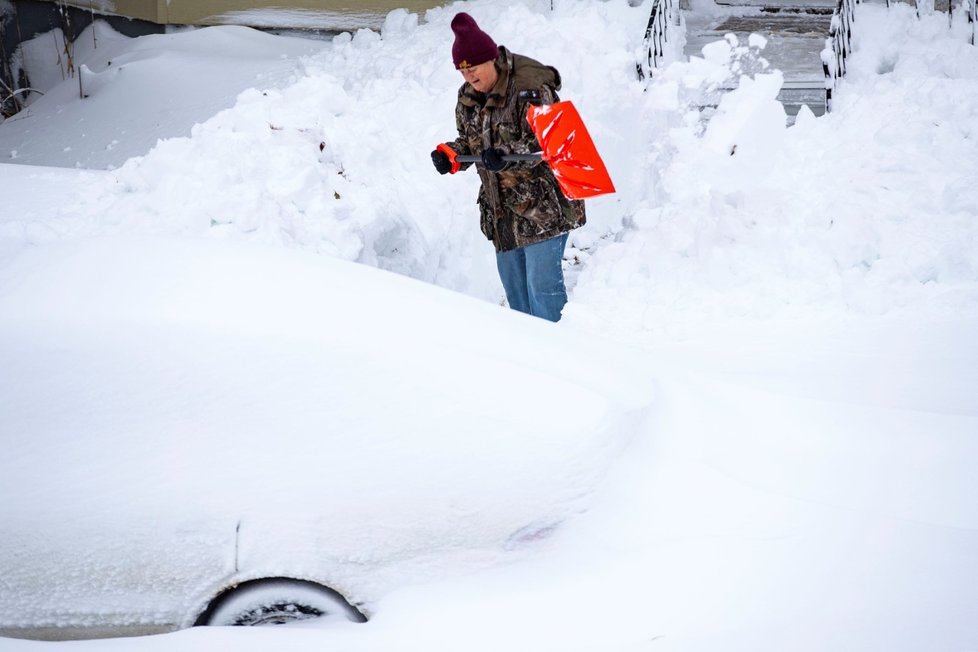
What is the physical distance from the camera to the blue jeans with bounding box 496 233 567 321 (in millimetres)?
4250

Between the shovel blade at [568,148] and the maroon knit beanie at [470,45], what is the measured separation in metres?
0.30

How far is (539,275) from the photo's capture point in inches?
170

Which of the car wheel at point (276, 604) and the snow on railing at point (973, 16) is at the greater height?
the snow on railing at point (973, 16)

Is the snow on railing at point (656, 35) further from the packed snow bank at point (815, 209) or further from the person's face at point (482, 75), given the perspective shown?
the person's face at point (482, 75)

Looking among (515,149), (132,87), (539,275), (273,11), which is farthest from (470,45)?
(273,11)

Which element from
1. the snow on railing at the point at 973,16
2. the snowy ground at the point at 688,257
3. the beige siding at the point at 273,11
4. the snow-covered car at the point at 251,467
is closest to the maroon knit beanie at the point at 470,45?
the snowy ground at the point at 688,257

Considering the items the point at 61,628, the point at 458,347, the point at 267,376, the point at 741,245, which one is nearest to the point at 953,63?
the point at 741,245

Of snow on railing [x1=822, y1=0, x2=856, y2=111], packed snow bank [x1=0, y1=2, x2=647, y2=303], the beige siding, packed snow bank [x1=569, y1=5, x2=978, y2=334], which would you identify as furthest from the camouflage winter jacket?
the beige siding

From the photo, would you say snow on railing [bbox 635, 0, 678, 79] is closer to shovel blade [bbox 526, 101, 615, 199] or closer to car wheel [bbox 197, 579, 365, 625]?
shovel blade [bbox 526, 101, 615, 199]

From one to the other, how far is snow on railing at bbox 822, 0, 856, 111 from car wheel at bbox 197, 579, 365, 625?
6.50m

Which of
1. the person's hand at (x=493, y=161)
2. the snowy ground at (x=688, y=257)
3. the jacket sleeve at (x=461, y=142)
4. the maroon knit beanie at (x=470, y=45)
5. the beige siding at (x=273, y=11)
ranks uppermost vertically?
the beige siding at (x=273, y=11)

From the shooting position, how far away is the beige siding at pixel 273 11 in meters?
11.4

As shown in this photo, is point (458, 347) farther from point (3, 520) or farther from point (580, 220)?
point (580, 220)

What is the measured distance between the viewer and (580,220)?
13.9 feet
